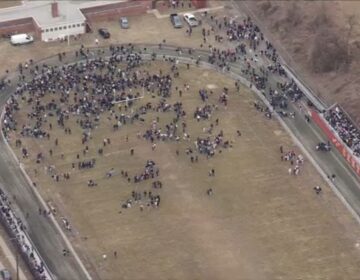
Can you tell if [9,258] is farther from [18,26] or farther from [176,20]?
[176,20]

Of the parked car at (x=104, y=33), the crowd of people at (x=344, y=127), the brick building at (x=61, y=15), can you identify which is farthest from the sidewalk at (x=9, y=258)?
the parked car at (x=104, y=33)

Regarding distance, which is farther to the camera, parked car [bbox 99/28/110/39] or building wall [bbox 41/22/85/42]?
parked car [bbox 99/28/110/39]

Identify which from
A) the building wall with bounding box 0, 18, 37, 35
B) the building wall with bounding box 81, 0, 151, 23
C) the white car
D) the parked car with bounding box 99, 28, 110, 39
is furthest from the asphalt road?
the white car

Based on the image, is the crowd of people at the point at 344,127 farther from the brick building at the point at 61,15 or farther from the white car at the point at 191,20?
the brick building at the point at 61,15

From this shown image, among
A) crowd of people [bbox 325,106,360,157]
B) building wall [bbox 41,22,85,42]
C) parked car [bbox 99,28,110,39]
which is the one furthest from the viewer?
parked car [bbox 99,28,110,39]

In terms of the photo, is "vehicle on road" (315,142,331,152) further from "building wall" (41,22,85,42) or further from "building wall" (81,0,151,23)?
"building wall" (41,22,85,42)

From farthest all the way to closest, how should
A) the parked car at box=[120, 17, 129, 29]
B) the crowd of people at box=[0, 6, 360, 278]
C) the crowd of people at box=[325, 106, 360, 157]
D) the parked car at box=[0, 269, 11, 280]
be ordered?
the parked car at box=[120, 17, 129, 29] < the crowd of people at box=[325, 106, 360, 157] < the crowd of people at box=[0, 6, 360, 278] < the parked car at box=[0, 269, 11, 280]

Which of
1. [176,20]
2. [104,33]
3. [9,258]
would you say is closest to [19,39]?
[104,33]
